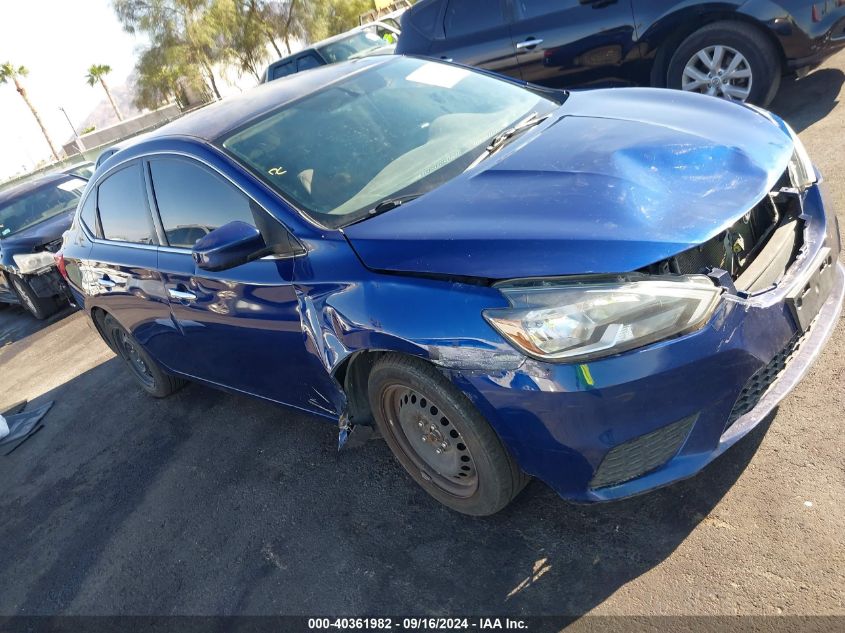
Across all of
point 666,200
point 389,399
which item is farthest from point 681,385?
point 389,399

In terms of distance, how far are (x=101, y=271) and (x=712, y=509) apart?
3.76 m

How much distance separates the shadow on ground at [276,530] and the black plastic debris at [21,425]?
0.34 m

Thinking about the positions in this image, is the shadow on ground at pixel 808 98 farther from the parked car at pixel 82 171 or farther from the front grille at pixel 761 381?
the parked car at pixel 82 171

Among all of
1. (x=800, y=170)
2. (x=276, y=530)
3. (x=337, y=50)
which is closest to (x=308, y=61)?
(x=337, y=50)

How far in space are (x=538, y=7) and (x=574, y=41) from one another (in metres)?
0.53

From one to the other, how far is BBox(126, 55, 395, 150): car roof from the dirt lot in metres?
1.68

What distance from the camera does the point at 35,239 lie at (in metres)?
7.99

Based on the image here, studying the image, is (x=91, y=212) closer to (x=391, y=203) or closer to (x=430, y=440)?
(x=391, y=203)

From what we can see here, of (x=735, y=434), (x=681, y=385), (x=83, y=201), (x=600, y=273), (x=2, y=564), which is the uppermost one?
(x=83, y=201)

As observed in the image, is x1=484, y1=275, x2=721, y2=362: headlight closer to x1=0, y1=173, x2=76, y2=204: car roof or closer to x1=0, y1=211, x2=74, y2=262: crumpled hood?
x1=0, y1=211, x2=74, y2=262: crumpled hood

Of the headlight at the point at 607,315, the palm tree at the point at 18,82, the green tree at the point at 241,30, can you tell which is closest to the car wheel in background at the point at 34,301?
the headlight at the point at 607,315

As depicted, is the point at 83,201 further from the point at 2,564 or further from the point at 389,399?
the point at 389,399

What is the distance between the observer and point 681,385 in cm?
204

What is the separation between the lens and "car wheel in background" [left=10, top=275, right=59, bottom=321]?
8.27 m
